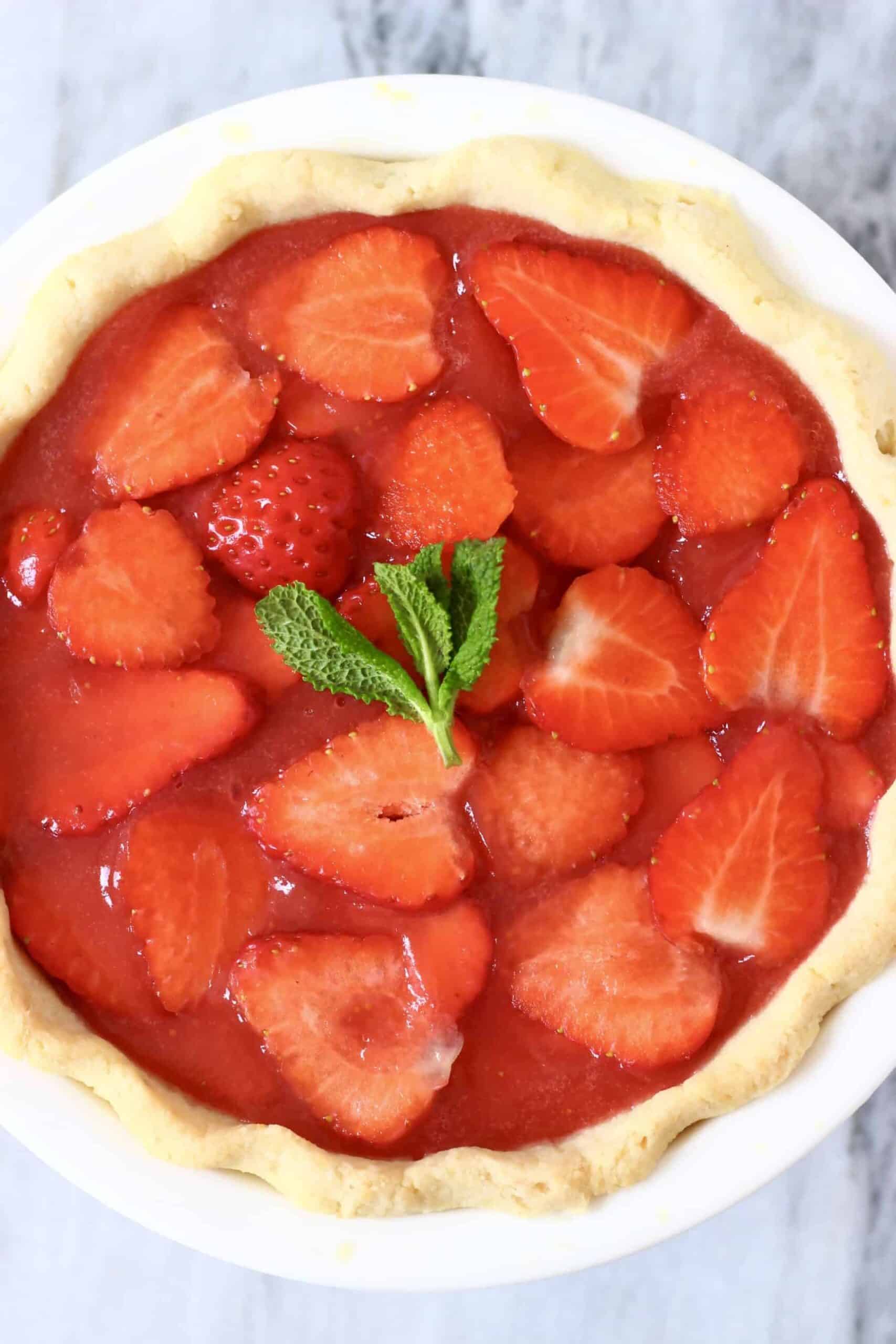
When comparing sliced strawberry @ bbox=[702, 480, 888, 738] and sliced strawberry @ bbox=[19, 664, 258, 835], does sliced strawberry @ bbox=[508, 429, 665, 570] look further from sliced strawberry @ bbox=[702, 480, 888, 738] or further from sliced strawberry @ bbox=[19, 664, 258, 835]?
sliced strawberry @ bbox=[19, 664, 258, 835]

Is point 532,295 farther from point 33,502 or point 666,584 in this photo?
point 33,502

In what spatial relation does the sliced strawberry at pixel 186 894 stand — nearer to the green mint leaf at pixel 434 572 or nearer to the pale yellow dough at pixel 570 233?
the pale yellow dough at pixel 570 233

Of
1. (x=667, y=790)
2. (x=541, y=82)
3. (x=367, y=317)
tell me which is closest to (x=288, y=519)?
(x=367, y=317)

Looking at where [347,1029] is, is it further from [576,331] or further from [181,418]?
[576,331]

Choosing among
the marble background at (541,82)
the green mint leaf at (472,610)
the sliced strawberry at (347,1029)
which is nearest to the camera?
the green mint leaf at (472,610)

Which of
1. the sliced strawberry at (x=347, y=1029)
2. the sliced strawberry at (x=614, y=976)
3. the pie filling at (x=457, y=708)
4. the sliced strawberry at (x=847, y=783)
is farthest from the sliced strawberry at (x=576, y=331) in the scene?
the sliced strawberry at (x=347, y=1029)

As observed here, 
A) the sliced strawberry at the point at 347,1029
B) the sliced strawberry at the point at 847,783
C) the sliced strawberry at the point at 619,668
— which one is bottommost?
the sliced strawberry at the point at 347,1029

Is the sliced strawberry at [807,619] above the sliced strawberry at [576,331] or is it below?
below
